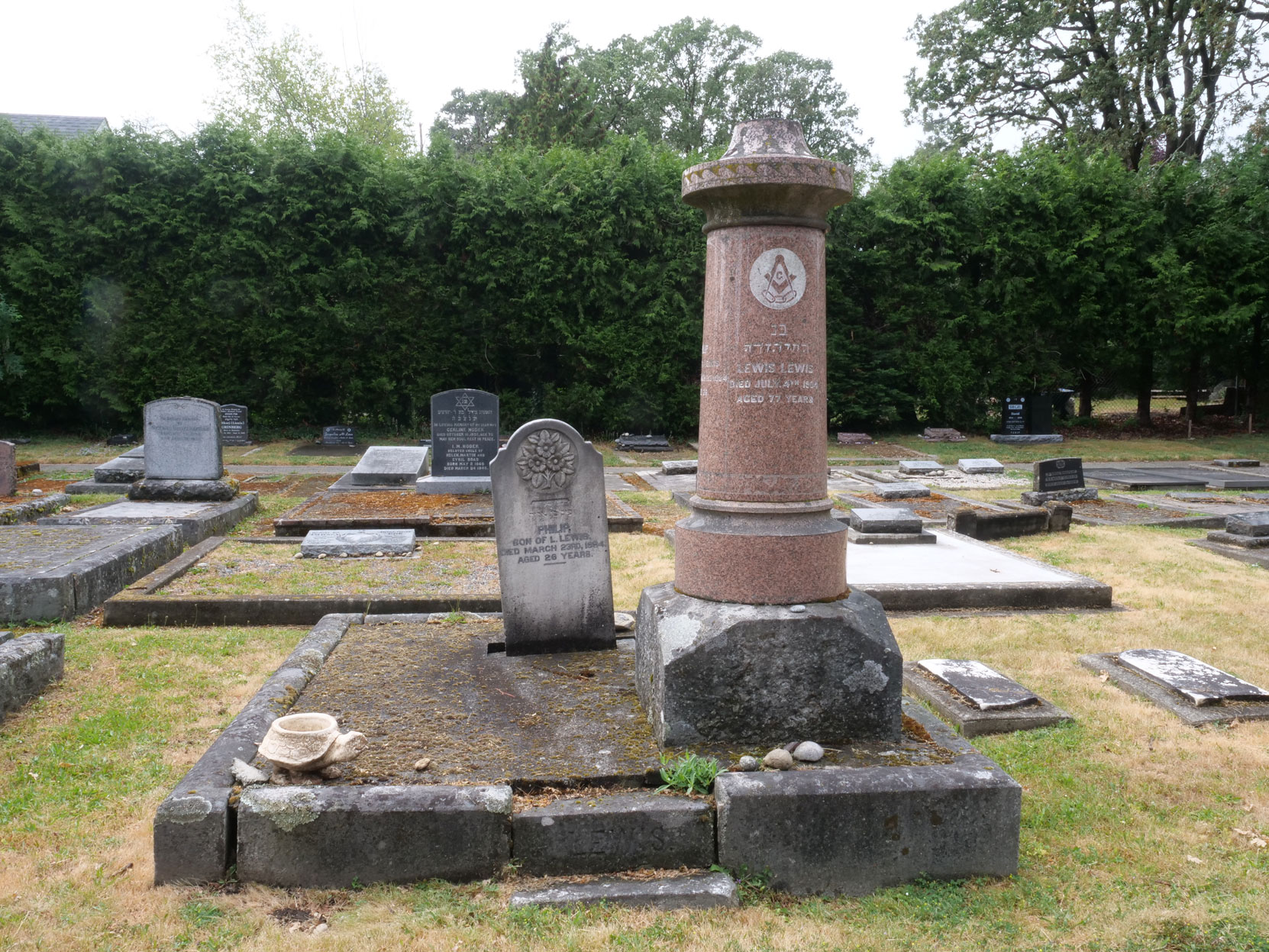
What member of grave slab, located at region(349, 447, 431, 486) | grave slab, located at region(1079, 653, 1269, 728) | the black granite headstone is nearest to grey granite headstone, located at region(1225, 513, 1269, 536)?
grave slab, located at region(1079, 653, 1269, 728)

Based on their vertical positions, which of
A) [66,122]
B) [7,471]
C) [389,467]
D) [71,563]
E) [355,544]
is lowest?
[355,544]

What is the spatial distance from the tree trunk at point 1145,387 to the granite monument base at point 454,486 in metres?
17.0

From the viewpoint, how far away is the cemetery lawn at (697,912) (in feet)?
9.62

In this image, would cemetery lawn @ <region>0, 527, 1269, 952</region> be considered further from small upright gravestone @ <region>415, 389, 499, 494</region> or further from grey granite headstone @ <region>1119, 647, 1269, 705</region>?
small upright gravestone @ <region>415, 389, 499, 494</region>

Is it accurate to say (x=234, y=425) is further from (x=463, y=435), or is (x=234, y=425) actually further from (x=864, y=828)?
(x=864, y=828)

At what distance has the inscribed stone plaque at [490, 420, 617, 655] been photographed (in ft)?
17.0

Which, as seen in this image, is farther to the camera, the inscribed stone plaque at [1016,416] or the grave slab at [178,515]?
the inscribed stone plaque at [1016,416]

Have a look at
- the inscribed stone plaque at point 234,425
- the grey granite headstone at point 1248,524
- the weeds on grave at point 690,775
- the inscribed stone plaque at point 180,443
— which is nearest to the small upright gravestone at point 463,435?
the inscribed stone plaque at point 180,443

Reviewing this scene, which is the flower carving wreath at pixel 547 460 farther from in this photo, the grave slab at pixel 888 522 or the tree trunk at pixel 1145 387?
the tree trunk at pixel 1145 387

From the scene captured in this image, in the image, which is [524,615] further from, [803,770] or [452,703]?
[803,770]

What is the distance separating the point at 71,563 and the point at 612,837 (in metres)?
5.57

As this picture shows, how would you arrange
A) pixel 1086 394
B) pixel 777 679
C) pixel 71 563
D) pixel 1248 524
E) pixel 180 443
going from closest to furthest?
pixel 777 679 < pixel 71 563 < pixel 1248 524 < pixel 180 443 < pixel 1086 394

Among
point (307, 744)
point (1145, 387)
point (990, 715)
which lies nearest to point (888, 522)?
point (990, 715)

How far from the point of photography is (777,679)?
3756 mm
